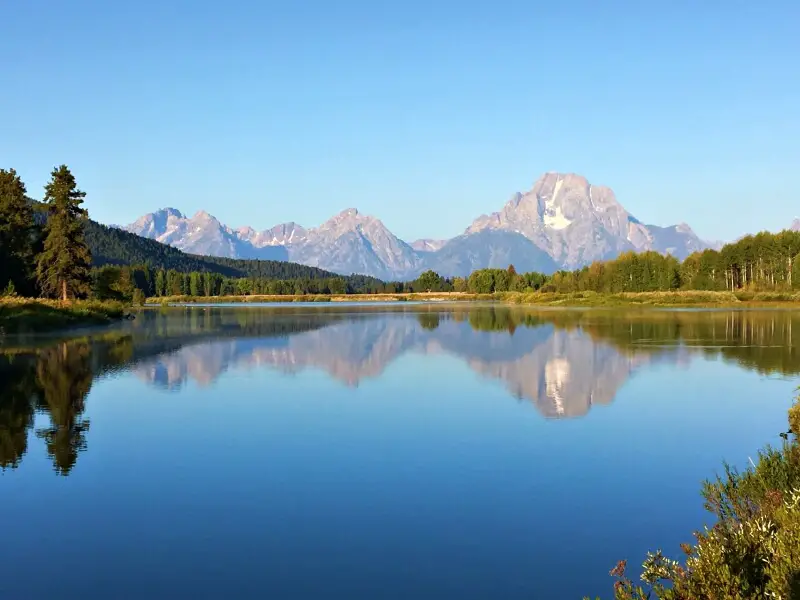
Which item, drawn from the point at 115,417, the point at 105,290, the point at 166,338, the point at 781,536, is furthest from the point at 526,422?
the point at 105,290

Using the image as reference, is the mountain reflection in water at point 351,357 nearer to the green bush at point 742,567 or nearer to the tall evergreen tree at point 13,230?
the green bush at point 742,567

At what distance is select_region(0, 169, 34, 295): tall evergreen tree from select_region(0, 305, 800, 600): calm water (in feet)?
147

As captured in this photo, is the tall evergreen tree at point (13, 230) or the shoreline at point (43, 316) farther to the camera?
the tall evergreen tree at point (13, 230)

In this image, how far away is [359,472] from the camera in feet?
60.8

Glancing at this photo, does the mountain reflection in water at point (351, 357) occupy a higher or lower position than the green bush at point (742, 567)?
lower

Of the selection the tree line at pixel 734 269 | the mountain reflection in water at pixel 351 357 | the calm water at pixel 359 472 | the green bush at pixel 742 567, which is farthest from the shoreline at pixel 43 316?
the tree line at pixel 734 269

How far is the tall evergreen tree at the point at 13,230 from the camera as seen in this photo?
263 ft

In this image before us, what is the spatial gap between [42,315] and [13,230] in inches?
710

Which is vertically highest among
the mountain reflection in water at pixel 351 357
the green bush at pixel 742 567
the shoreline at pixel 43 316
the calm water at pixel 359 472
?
the shoreline at pixel 43 316

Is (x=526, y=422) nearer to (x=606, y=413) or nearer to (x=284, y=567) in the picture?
(x=606, y=413)

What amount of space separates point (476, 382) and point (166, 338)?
1521 inches

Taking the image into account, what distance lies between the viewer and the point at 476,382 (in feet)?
121

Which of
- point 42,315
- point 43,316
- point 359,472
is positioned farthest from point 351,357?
point 42,315

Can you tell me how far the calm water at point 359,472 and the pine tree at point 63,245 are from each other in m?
46.5
